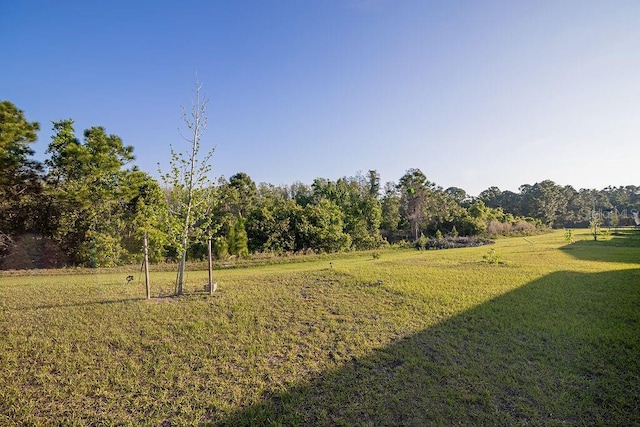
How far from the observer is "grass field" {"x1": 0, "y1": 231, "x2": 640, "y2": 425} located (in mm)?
3316

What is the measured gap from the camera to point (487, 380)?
3.83 meters

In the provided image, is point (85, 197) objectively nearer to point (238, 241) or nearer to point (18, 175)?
point (18, 175)

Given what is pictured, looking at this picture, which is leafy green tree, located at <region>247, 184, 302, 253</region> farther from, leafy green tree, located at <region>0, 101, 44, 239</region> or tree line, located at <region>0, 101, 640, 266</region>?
leafy green tree, located at <region>0, 101, 44, 239</region>

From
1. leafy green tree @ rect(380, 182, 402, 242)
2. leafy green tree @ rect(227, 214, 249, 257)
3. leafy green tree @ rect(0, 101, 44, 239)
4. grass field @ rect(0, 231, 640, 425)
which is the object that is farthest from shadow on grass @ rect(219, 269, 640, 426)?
leafy green tree @ rect(380, 182, 402, 242)

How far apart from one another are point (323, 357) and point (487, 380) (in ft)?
6.84

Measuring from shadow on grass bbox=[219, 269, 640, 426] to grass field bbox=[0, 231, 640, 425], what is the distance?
2 centimetres

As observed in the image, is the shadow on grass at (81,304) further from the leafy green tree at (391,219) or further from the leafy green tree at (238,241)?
the leafy green tree at (391,219)

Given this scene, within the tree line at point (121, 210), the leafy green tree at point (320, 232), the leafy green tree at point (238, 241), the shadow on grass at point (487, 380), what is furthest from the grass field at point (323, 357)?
the leafy green tree at point (320, 232)

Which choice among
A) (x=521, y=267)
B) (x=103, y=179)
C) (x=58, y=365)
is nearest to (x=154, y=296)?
(x=58, y=365)

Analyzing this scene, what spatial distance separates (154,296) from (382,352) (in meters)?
5.51

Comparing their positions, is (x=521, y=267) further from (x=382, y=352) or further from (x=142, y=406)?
(x=142, y=406)

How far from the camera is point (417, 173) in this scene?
1288 inches

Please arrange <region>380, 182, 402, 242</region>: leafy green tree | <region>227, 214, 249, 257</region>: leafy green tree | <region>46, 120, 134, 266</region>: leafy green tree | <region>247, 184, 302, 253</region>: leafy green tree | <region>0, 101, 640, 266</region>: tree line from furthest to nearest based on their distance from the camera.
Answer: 1. <region>380, 182, 402, 242</region>: leafy green tree
2. <region>247, 184, 302, 253</region>: leafy green tree
3. <region>227, 214, 249, 257</region>: leafy green tree
4. <region>46, 120, 134, 266</region>: leafy green tree
5. <region>0, 101, 640, 266</region>: tree line

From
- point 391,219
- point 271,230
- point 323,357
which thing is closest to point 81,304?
point 323,357
